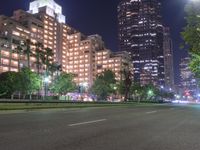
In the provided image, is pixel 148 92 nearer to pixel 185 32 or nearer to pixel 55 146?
pixel 185 32

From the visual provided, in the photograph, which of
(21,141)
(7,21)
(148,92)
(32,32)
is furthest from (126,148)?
(32,32)

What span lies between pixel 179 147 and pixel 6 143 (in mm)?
4448

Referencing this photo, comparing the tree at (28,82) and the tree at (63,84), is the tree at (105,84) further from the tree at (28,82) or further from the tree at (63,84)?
the tree at (28,82)

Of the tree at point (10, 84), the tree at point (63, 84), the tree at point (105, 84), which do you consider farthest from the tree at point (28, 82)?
the tree at point (105, 84)

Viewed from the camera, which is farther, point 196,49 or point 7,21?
point 7,21

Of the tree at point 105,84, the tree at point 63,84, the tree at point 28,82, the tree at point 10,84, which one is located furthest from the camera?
the tree at point 105,84

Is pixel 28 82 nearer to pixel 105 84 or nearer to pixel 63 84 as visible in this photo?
pixel 63 84

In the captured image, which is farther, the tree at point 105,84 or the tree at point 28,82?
the tree at point 105,84

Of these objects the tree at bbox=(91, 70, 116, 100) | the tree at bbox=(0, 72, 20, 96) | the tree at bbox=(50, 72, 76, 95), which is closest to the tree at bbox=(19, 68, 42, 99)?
the tree at bbox=(0, 72, 20, 96)

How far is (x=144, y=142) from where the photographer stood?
804 centimetres

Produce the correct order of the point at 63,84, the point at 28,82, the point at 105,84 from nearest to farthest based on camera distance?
the point at 28,82 → the point at 63,84 → the point at 105,84

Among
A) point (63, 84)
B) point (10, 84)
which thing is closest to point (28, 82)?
point (10, 84)

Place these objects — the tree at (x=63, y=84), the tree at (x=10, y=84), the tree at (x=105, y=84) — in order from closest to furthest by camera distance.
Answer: the tree at (x=10, y=84)
the tree at (x=63, y=84)
the tree at (x=105, y=84)

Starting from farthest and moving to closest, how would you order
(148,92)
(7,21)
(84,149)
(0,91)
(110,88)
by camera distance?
(7,21) < (148,92) < (110,88) < (0,91) < (84,149)
